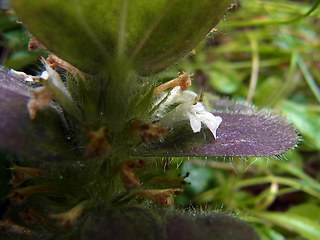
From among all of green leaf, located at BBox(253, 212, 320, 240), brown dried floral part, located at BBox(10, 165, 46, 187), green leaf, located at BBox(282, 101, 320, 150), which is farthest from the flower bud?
green leaf, located at BBox(282, 101, 320, 150)

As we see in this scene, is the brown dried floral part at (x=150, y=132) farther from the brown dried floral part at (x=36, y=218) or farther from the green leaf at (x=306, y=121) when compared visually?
the green leaf at (x=306, y=121)

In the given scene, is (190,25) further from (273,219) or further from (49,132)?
(273,219)

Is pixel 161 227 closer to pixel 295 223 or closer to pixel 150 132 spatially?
pixel 150 132

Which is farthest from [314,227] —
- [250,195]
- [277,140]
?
[277,140]

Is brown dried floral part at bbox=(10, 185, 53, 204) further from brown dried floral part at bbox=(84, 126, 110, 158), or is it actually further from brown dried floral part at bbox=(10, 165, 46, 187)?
brown dried floral part at bbox=(84, 126, 110, 158)

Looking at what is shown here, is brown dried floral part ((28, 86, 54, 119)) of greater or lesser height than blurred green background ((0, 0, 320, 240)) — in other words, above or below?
above

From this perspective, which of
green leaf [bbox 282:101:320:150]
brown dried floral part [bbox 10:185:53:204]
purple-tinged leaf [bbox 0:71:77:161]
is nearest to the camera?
purple-tinged leaf [bbox 0:71:77:161]

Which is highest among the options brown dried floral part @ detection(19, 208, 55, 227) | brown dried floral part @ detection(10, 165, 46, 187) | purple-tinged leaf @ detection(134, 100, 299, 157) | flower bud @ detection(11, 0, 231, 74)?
flower bud @ detection(11, 0, 231, 74)
